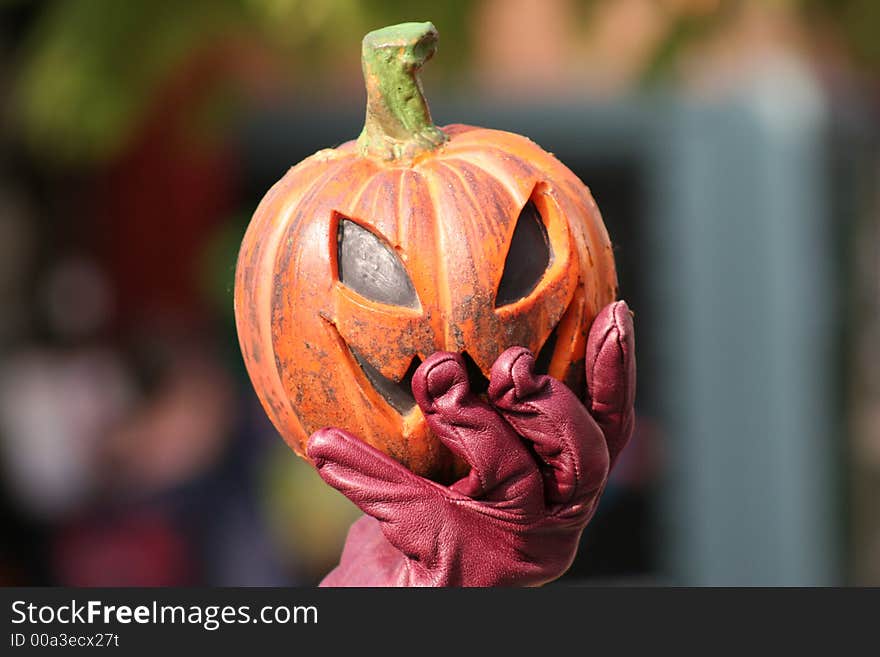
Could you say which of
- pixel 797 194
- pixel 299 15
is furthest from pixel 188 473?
pixel 797 194

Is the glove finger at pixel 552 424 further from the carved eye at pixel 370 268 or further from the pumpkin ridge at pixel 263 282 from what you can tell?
the pumpkin ridge at pixel 263 282

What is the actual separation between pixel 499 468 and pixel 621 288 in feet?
16.0

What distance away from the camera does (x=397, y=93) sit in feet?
6.23

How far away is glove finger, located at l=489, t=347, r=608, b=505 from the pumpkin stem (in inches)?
13.8

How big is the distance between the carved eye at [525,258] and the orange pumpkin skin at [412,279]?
1cm

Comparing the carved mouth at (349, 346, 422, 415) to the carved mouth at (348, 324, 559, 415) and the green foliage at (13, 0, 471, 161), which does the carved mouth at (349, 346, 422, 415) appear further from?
the green foliage at (13, 0, 471, 161)

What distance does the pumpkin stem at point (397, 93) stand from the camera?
6.22 feet

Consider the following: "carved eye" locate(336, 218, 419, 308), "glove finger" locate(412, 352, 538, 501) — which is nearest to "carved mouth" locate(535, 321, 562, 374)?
"glove finger" locate(412, 352, 538, 501)

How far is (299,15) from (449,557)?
242 centimetres

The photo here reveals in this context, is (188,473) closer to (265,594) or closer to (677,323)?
(677,323)

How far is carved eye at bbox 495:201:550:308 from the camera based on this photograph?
5.96 feet

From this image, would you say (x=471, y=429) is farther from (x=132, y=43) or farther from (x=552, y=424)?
(x=132, y=43)

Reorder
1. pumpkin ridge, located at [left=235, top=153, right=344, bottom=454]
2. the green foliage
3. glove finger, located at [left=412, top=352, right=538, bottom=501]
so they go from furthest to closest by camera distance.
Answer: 1. the green foliage
2. pumpkin ridge, located at [left=235, top=153, right=344, bottom=454]
3. glove finger, located at [left=412, top=352, right=538, bottom=501]

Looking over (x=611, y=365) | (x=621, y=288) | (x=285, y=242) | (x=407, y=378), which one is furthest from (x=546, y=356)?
(x=621, y=288)
